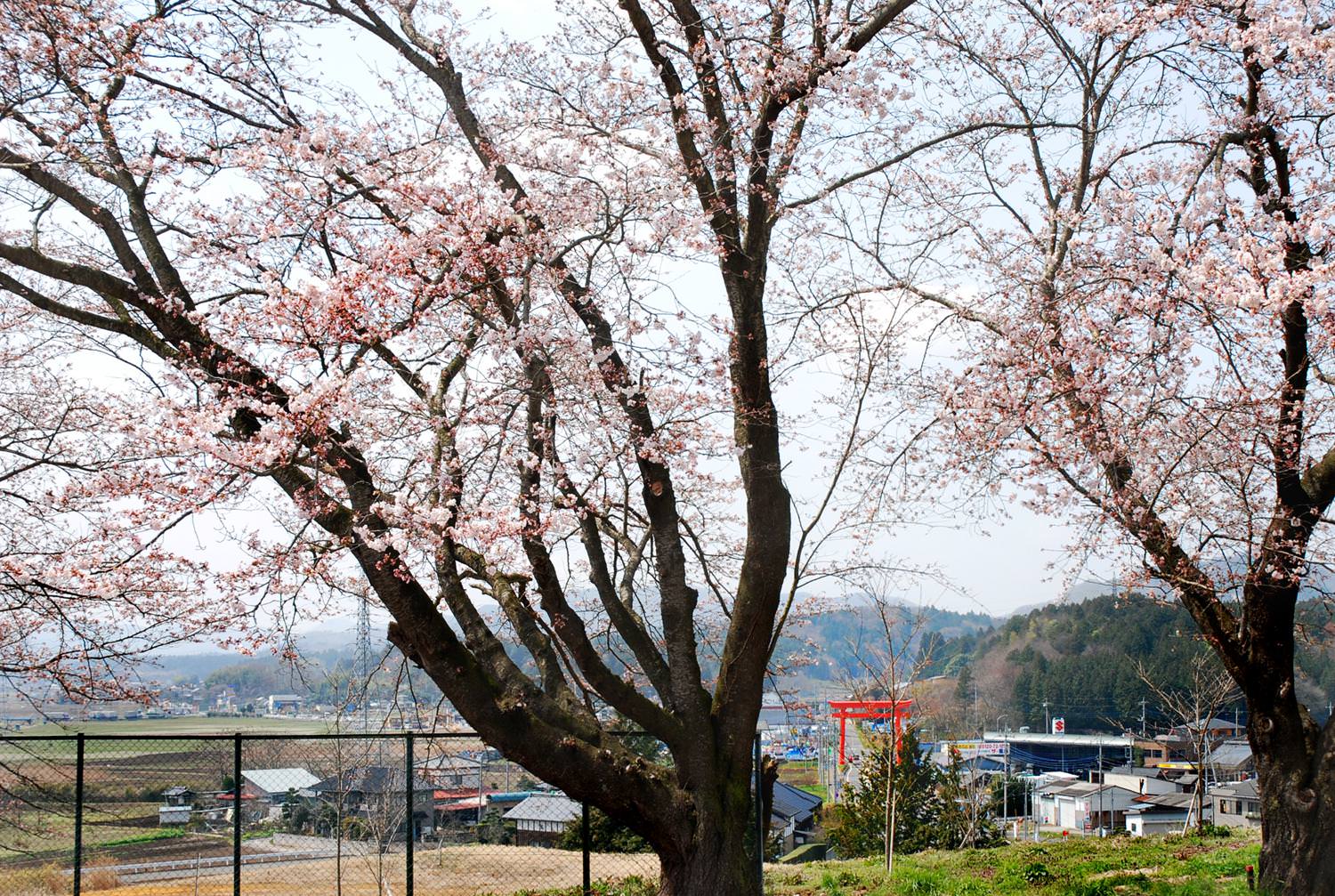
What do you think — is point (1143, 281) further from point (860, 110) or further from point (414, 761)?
point (414, 761)

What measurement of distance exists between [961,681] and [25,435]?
54436 millimetres

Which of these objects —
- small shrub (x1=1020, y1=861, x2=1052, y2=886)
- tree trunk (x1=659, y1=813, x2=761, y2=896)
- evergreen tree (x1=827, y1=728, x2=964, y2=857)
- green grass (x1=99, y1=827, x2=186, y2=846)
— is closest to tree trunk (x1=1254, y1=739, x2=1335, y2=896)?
small shrub (x1=1020, y1=861, x2=1052, y2=886)

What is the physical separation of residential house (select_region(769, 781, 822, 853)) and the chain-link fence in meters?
13.2

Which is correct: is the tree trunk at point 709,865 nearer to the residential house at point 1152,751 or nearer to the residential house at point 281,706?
the residential house at point 281,706

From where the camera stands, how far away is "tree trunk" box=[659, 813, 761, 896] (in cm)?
558

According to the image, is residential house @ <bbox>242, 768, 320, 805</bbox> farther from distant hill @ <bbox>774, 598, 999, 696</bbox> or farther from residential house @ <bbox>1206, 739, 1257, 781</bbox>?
residential house @ <bbox>1206, 739, 1257, 781</bbox>

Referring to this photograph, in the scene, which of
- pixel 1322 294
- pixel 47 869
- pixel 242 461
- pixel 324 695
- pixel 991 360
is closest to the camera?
pixel 242 461

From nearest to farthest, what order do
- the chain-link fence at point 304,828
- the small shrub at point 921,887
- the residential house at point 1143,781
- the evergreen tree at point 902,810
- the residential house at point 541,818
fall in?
the small shrub at point 921,887 < the chain-link fence at point 304,828 < the residential house at point 541,818 < the evergreen tree at point 902,810 < the residential house at point 1143,781

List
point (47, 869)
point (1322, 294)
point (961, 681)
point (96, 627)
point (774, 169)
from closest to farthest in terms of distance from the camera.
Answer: point (1322, 294) < point (774, 169) < point (96, 627) < point (47, 869) < point (961, 681)

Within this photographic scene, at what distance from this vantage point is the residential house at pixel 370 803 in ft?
36.2

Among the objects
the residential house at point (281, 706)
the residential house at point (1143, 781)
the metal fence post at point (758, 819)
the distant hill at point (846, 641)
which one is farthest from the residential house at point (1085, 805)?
the metal fence post at point (758, 819)

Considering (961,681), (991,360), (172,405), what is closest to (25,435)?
(172,405)

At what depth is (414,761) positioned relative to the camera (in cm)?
744

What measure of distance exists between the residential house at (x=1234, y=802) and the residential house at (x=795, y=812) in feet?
39.9
